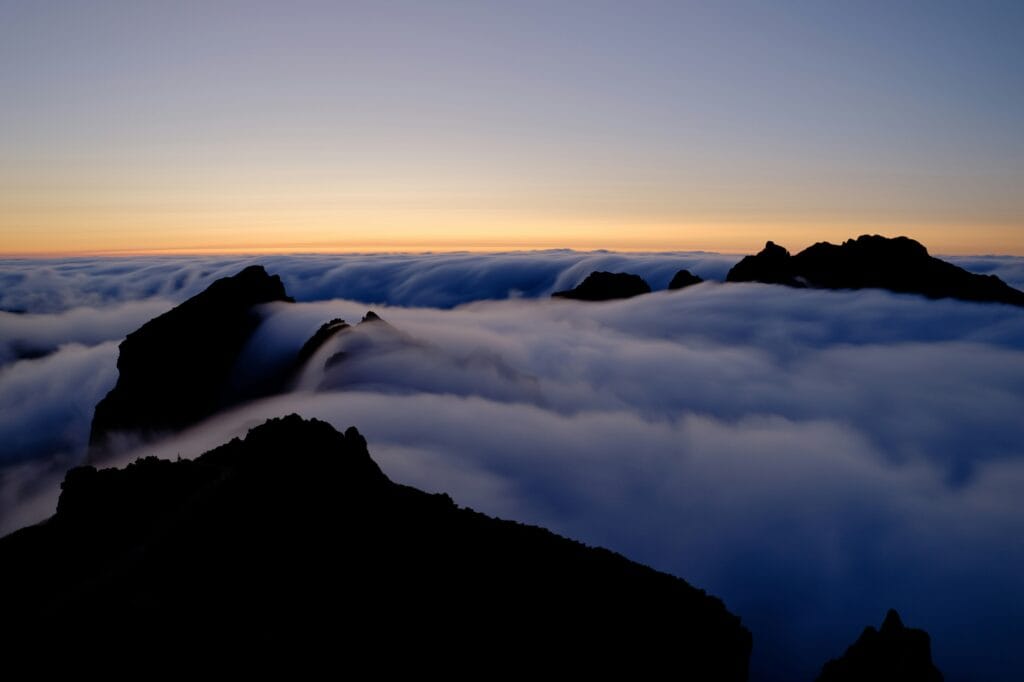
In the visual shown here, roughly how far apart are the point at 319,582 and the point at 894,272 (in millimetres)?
70626

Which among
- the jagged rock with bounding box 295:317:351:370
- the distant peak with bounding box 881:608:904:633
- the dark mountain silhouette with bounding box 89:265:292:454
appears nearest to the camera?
the distant peak with bounding box 881:608:904:633

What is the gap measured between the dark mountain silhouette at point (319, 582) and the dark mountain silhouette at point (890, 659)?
186 cm

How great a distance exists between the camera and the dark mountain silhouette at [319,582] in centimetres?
582

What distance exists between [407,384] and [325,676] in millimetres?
32839

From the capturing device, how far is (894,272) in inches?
2434

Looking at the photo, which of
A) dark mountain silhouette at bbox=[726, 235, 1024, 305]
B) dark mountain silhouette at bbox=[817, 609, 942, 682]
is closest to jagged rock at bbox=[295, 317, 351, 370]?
dark mountain silhouette at bbox=[817, 609, 942, 682]

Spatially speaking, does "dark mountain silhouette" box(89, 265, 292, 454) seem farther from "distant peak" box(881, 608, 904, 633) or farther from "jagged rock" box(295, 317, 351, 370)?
"distant peak" box(881, 608, 904, 633)

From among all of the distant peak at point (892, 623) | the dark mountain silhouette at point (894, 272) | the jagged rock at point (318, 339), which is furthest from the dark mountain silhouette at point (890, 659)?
the dark mountain silhouette at point (894, 272)

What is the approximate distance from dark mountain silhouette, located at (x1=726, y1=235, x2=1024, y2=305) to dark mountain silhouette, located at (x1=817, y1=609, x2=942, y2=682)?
2487 inches

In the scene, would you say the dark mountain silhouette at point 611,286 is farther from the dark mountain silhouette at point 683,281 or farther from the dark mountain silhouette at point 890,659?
the dark mountain silhouette at point 890,659

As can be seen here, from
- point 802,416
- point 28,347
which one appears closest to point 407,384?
point 802,416

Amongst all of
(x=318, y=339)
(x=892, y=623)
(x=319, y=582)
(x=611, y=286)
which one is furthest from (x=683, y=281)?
(x=319, y=582)

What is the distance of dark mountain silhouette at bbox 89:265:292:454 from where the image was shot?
32031mm

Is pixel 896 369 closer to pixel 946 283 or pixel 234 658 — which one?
pixel 946 283
